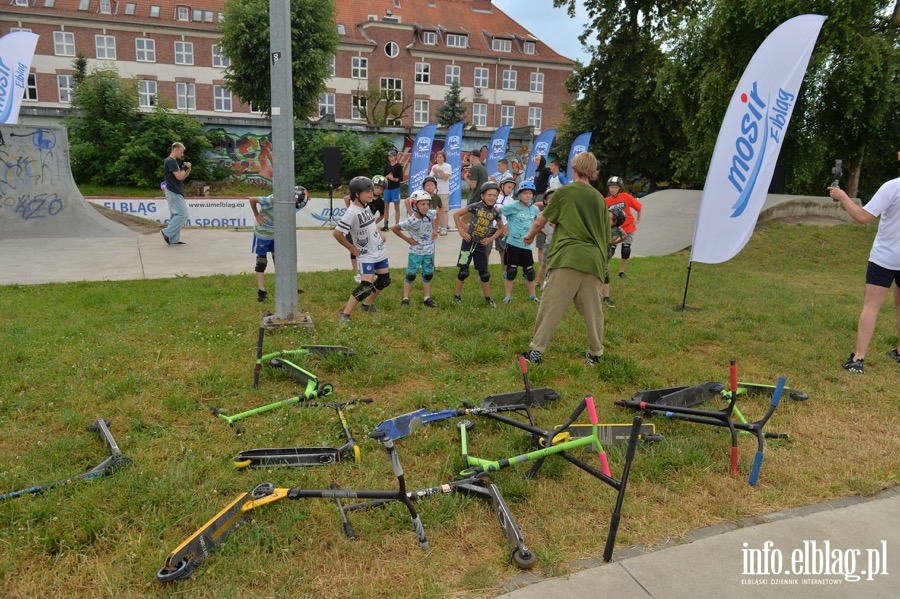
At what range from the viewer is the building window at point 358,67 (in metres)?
47.9

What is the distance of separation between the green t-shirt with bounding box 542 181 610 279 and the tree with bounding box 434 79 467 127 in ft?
140

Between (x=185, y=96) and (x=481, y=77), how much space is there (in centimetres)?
2456

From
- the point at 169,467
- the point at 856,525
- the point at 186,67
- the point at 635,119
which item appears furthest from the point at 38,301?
the point at 186,67

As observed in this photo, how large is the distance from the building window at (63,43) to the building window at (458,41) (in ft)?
95.0

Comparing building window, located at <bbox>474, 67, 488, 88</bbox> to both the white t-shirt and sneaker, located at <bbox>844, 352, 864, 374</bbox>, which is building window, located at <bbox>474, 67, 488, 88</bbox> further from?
sneaker, located at <bbox>844, 352, 864, 374</bbox>

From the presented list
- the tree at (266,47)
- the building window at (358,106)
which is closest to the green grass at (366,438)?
the tree at (266,47)

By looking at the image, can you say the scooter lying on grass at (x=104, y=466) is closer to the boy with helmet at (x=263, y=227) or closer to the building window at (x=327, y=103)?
the boy with helmet at (x=263, y=227)

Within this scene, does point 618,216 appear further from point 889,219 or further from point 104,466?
point 104,466

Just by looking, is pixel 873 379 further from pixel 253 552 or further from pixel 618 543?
pixel 253 552

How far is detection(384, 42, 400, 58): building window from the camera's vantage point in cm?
4850

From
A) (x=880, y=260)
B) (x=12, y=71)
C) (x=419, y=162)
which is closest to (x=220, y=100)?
(x=419, y=162)

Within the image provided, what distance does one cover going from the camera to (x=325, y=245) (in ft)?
45.4

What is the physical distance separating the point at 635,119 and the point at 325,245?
22192 mm

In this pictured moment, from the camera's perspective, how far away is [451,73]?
50.0m
